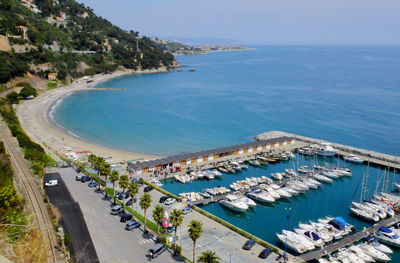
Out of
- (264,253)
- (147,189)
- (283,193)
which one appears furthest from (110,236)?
(283,193)

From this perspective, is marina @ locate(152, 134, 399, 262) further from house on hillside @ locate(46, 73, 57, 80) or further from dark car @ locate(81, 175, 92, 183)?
house on hillside @ locate(46, 73, 57, 80)

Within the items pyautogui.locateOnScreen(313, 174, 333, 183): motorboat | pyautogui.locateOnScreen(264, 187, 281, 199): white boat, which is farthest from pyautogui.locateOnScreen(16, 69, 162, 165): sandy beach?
pyautogui.locateOnScreen(313, 174, 333, 183): motorboat

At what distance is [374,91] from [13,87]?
126 metres

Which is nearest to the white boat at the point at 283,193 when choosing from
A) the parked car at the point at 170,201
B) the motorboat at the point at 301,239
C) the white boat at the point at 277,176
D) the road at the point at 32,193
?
the white boat at the point at 277,176

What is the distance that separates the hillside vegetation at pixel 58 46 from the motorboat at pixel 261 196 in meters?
80.2

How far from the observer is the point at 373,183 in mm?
47688

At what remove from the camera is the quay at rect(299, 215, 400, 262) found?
2788 centimetres

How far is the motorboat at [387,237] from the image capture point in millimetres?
30922

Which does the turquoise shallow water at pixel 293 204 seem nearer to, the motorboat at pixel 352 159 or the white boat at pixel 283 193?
the white boat at pixel 283 193

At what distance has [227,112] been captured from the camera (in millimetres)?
94938

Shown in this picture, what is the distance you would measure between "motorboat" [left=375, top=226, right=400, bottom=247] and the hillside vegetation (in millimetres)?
94556

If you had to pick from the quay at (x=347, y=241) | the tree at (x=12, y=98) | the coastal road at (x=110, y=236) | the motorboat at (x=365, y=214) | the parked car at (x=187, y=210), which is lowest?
the motorboat at (x=365, y=214)

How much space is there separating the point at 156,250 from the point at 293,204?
21432mm

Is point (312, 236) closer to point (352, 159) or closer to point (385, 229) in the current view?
point (385, 229)
